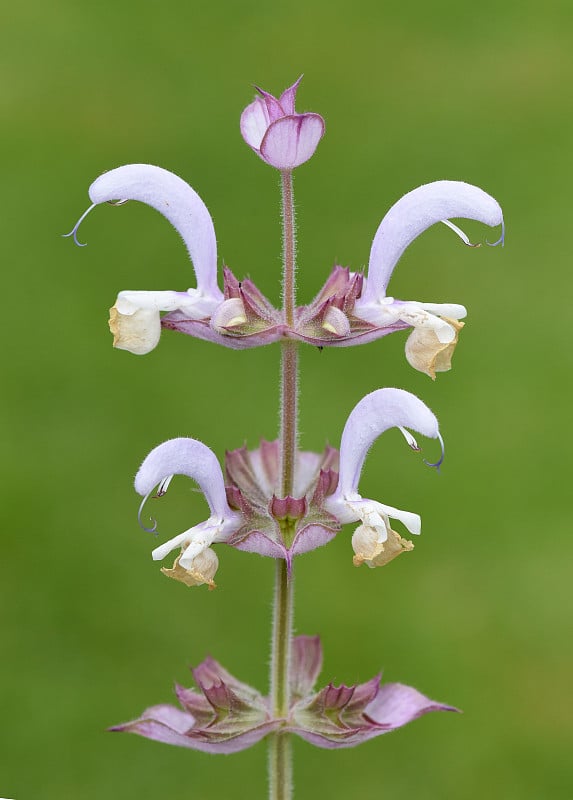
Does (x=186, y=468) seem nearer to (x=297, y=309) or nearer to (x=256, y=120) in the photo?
(x=297, y=309)

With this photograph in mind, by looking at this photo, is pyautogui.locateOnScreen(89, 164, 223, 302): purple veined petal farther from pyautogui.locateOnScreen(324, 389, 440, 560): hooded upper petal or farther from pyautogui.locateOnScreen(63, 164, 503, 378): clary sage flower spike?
pyautogui.locateOnScreen(324, 389, 440, 560): hooded upper petal

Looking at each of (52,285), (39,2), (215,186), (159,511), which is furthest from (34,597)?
(39,2)

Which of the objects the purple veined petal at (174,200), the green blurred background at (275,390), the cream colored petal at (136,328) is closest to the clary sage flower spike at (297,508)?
the cream colored petal at (136,328)

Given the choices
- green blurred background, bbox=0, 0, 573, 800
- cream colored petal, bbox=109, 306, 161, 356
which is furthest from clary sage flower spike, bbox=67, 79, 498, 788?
green blurred background, bbox=0, 0, 573, 800

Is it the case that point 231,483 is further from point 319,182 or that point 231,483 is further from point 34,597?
point 319,182

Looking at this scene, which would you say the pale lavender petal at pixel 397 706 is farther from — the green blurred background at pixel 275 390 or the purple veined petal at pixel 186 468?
the green blurred background at pixel 275 390

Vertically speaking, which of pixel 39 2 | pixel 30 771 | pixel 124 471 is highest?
pixel 39 2
